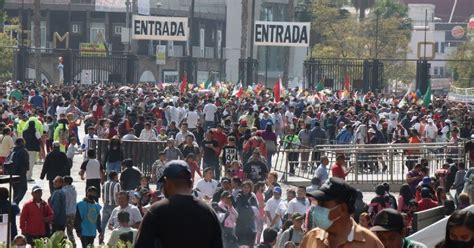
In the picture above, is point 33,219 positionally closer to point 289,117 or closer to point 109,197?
point 109,197

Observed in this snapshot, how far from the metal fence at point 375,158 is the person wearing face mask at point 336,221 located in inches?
744

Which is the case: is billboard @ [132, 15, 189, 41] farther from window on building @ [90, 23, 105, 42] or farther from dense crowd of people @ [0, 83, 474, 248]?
window on building @ [90, 23, 105, 42]

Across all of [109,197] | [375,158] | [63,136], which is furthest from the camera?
[63,136]

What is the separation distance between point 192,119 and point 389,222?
25.5 m

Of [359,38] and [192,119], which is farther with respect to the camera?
[359,38]

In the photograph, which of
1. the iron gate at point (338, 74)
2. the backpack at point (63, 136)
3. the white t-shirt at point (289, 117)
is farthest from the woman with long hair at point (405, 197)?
the iron gate at point (338, 74)

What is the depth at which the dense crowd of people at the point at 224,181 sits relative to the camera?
6418mm

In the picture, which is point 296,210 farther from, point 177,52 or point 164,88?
point 177,52

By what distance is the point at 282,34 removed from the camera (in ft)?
189

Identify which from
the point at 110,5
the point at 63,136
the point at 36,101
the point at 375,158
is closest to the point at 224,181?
the point at 375,158

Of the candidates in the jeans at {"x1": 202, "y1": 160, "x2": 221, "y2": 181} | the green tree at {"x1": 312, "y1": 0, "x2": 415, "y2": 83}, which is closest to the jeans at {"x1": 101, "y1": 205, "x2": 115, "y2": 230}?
the jeans at {"x1": 202, "y1": 160, "x2": 221, "y2": 181}

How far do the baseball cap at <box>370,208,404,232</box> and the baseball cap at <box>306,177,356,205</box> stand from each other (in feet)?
2.98

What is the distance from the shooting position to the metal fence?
2592cm

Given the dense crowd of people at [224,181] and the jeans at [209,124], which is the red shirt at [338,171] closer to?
the dense crowd of people at [224,181]
